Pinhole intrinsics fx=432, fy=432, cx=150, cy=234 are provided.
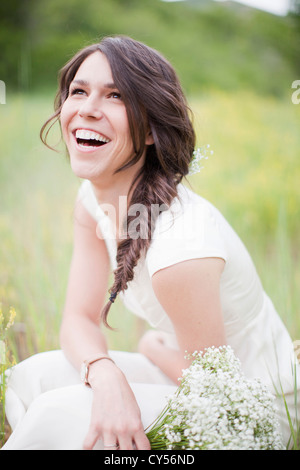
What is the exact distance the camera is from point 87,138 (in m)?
1.27

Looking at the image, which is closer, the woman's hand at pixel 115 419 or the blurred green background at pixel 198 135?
the woman's hand at pixel 115 419

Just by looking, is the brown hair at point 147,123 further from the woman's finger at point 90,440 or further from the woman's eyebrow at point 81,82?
A: the woman's finger at point 90,440

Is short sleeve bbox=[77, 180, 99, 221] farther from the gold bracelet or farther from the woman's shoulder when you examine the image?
the gold bracelet

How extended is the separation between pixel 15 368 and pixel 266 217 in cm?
238

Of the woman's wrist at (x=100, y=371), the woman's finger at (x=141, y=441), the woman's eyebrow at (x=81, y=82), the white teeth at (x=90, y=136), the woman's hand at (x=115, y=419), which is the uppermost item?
the woman's eyebrow at (x=81, y=82)

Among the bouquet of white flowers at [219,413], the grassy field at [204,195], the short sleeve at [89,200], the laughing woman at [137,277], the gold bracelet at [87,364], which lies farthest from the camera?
the grassy field at [204,195]

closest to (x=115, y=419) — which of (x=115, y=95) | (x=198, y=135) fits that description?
(x=115, y=95)

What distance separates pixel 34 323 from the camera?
198cm

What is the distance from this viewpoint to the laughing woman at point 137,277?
1.08m

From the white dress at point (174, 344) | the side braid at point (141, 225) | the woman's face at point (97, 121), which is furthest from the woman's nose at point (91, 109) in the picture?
the white dress at point (174, 344)

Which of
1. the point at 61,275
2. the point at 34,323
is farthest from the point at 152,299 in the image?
the point at 61,275

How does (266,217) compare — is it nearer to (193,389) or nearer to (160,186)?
(160,186)

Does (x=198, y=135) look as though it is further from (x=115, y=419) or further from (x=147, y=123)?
(x=115, y=419)

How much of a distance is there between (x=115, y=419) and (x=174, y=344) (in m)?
0.54
